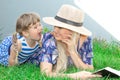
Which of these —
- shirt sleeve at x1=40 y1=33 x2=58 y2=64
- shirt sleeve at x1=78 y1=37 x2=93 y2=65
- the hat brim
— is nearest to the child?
shirt sleeve at x1=40 y1=33 x2=58 y2=64

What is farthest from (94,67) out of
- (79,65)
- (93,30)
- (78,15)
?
(93,30)

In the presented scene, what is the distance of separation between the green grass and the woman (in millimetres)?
165

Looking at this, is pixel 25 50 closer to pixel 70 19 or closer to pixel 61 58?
pixel 61 58

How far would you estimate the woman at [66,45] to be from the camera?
6918mm

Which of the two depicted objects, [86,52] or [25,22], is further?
[86,52]

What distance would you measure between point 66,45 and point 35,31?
0.48 metres

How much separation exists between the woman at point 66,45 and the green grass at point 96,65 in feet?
0.54

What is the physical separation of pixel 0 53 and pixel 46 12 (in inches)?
114

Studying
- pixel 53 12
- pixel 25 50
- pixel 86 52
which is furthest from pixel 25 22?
pixel 53 12

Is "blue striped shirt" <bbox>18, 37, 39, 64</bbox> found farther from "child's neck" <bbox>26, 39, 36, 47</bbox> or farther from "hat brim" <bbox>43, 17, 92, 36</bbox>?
"hat brim" <bbox>43, 17, 92, 36</bbox>

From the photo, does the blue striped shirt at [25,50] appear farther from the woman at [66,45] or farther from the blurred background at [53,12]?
the blurred background at [53,12]

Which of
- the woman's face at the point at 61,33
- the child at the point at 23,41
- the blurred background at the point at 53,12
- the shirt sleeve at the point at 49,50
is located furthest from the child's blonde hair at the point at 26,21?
the blurred background at the point at 53,12

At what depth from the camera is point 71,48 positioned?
7.12 m

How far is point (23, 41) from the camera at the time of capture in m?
7.56
